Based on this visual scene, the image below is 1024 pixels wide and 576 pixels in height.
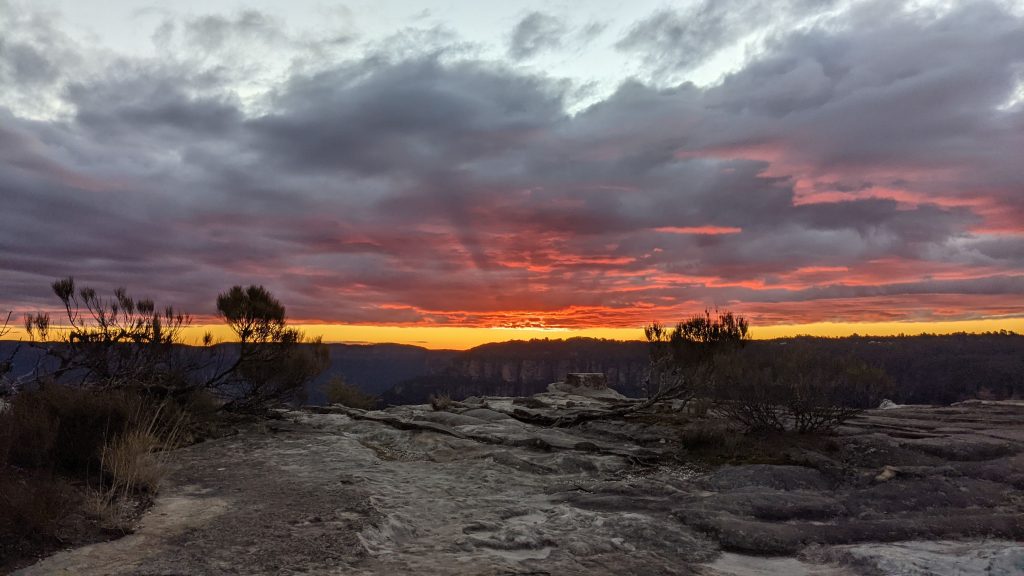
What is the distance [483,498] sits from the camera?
795 centimetres

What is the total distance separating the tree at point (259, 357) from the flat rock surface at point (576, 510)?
3.64 metres

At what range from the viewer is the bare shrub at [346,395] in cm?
2688

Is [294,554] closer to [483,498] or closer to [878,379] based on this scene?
[483,498]

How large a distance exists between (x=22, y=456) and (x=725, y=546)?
8.80m

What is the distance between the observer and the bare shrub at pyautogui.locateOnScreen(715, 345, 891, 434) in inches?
441

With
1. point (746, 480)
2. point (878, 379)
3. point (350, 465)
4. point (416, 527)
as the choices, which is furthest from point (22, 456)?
point (878, 379)

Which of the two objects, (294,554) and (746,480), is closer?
(294,554)

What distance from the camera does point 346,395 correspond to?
93.1ft

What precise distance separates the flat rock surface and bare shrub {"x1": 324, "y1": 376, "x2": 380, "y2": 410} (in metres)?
14.9

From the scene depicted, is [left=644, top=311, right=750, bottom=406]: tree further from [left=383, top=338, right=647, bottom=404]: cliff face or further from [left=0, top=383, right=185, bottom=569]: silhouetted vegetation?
[left=383, top=338, right=647, bottom=404]: cliff face

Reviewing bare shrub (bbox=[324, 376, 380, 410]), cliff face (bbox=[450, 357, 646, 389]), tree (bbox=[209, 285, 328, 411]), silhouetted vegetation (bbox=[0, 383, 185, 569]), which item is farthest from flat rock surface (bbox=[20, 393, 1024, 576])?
cliff face (bbox=[450, 357, 646, 389])

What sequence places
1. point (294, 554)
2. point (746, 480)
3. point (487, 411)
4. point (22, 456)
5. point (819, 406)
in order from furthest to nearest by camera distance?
point (487, 411)
point (819, 406)
point (746, 480)
point (22, 456)
point (294, 554)

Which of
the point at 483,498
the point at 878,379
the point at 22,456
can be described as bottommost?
the point at 483,498

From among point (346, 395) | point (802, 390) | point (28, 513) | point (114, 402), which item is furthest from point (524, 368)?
point (28, 513)
